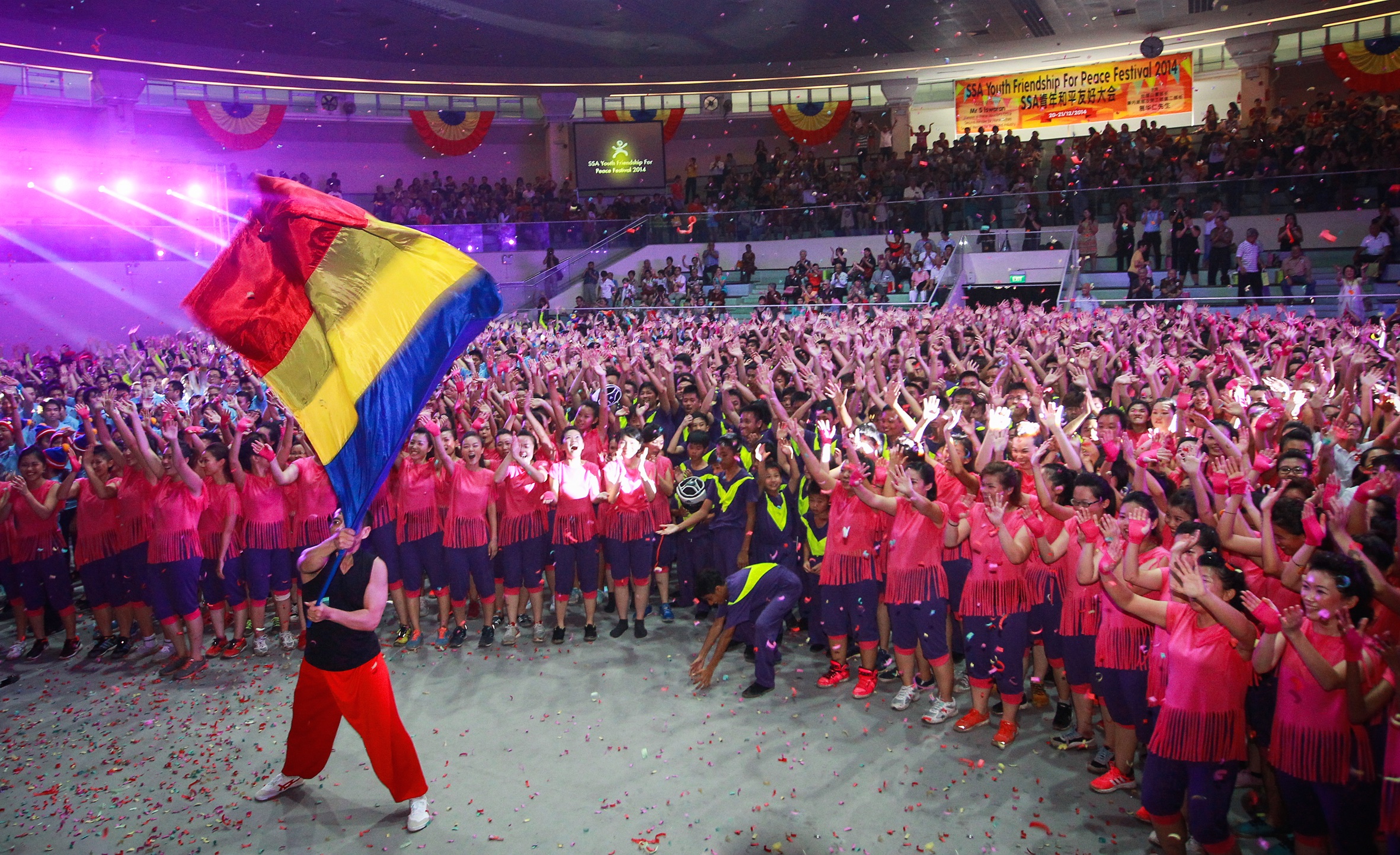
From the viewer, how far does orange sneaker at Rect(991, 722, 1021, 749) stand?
528 centimetres

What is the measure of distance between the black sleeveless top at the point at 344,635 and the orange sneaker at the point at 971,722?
3327 millimetres

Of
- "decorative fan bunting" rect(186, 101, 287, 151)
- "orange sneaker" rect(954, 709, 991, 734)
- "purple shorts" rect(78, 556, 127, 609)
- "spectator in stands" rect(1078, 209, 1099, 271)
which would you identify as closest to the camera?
"orange sneaker" rect(954, 709, 991, 734)

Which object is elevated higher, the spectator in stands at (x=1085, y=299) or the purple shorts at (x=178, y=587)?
the spectator in stands at (x=1085, y=299)

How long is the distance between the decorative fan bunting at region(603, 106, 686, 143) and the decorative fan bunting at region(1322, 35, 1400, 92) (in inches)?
644

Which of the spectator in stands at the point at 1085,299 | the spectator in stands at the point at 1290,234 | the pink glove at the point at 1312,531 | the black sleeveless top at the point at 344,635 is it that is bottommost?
the black sleeveless top at the point at 344,635

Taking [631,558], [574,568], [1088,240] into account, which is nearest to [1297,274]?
[1088,240]

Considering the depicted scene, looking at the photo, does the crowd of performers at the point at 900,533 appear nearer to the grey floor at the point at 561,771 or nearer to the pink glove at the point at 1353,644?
the pink glove at the point at 1353,644

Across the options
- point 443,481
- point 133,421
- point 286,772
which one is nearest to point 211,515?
point 133,421

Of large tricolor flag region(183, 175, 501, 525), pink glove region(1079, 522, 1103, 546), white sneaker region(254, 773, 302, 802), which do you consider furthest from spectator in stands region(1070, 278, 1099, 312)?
white sneaker region(254, 773, 302, 802)

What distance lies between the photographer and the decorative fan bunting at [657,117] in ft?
90.6

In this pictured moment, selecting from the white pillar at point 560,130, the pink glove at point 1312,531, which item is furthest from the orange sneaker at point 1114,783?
the white pillar at point 560,130

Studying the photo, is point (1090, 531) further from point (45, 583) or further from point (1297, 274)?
point (1297, 274)

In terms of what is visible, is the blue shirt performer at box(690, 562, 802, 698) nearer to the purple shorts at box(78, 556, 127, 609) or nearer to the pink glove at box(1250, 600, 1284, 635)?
the pink glove at box(1250, 600, 1284, 635)

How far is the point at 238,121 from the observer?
77.7ft
